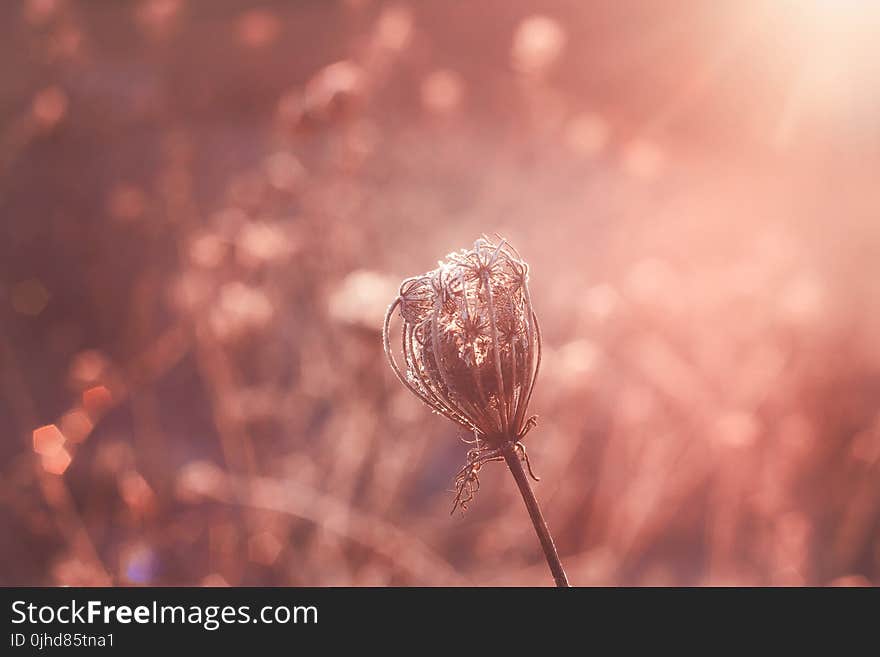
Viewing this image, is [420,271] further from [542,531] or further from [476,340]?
[542,531]

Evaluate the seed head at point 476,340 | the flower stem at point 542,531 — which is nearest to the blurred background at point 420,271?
the seed head at point 476,340

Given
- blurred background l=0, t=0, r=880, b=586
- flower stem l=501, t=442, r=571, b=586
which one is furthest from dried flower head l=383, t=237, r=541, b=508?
blurred background l=0, t=0, r=880, b=586

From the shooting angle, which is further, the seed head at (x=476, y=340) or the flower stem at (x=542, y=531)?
the seed head at (x=476, y=340)

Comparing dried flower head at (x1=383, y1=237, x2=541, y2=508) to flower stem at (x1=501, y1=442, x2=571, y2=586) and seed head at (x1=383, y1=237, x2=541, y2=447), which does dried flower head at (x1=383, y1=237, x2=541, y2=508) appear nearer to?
seed head at (x1=383, y1=237, x2=541, y2=447)

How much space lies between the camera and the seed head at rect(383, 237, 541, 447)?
1146 millimetres

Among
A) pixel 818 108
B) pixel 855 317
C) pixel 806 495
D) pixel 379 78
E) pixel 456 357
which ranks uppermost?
pixel 818 108

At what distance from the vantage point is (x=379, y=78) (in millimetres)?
4277

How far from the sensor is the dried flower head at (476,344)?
1.15m

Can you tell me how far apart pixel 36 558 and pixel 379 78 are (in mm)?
3676

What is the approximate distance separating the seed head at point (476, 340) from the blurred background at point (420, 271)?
5.72 feet

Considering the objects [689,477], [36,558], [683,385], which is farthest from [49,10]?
[689,477]

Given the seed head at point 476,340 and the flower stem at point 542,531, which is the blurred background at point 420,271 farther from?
the flower stem at point 542,531

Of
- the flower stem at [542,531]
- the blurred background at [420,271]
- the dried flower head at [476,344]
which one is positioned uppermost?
the blurred background at [420,271]

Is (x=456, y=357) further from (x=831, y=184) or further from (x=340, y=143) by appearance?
(x=831, y=184)
